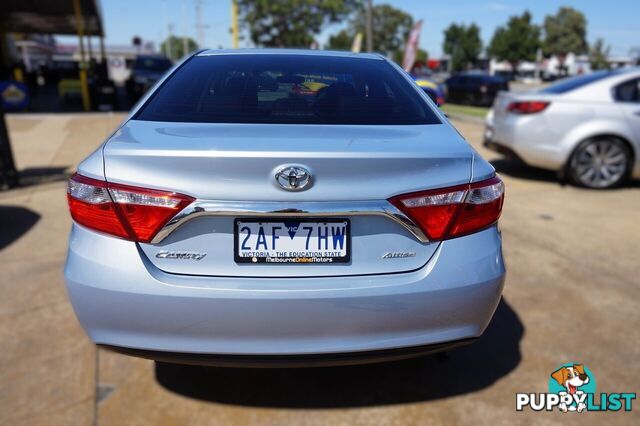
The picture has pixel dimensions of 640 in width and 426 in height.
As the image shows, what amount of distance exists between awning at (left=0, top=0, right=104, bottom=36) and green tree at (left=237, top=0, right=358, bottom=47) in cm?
1485

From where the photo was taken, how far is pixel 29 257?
4074mm

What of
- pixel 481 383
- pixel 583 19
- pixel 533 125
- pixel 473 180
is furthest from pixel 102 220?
pixel 583 19

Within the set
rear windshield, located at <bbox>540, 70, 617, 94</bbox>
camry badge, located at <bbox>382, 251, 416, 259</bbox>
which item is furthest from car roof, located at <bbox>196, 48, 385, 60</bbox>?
rear windshield, located at <bbox>540, 70, 617, 94</bbox>

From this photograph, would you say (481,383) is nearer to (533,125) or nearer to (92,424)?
(92,424)

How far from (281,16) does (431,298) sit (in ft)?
141

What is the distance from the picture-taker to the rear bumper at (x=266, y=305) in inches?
70.8

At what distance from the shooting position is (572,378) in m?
2.59

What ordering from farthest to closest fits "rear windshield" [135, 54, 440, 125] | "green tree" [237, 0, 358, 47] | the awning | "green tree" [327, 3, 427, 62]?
"green tree" [327, 3, 427, 62] → "green tree" [237, 0, 358, 47] → the awning → "rear windshield" [135, 54, 440, 125]

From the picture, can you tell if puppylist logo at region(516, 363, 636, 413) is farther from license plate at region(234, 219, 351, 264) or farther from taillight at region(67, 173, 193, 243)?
taillight at region(67, 173, 193, 243)

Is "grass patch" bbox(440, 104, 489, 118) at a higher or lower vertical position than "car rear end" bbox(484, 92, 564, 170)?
lower

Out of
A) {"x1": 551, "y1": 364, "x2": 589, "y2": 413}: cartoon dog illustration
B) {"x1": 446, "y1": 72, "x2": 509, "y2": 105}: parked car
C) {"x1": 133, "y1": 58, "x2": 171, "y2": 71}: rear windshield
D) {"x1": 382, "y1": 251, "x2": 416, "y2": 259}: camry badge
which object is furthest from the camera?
{"x1": 446, "y1": 72, "x2": 509, "y2": 105}: parked car

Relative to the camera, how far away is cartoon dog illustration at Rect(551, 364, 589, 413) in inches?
98.4

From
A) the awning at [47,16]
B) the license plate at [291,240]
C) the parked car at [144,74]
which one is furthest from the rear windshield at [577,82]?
the awning at [47,16]

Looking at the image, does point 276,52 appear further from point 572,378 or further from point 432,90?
point 572,378
